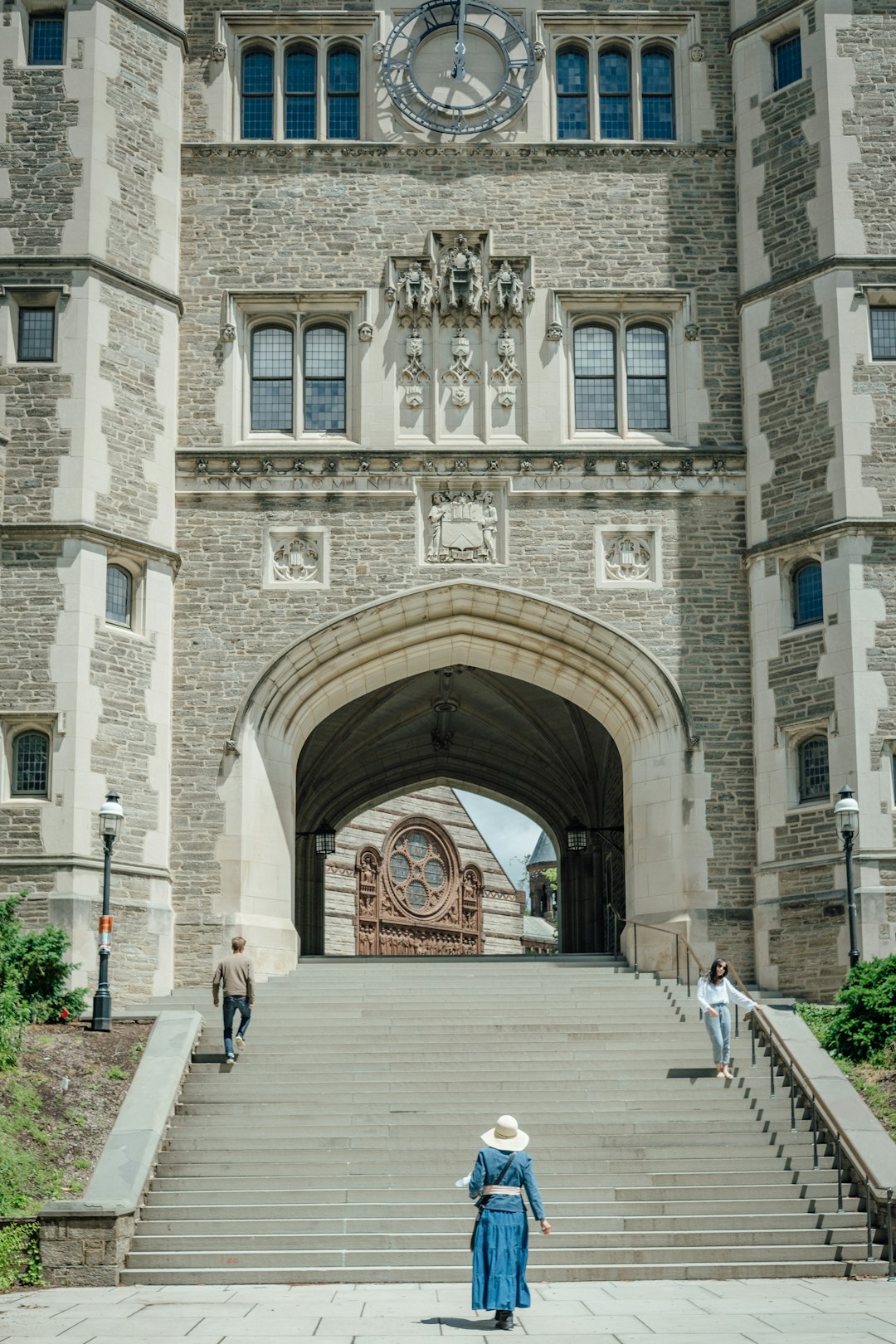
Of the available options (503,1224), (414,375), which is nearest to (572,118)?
(414,375)

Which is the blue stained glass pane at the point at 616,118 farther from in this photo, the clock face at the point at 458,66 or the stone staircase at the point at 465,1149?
the stone staircase at the point at 465,1149

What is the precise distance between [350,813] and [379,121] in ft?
50.9

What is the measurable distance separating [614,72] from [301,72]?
170 inches

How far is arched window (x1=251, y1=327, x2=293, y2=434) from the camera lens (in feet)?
78.6

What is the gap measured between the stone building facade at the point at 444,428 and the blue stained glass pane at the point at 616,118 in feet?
0.39

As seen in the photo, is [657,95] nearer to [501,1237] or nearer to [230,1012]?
[230,1012]

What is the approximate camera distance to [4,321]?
22.5 meters

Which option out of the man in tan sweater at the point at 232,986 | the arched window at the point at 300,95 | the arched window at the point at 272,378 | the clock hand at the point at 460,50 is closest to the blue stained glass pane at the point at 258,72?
the arched window at the point at 300,95

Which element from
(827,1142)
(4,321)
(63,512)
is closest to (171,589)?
(63,512)

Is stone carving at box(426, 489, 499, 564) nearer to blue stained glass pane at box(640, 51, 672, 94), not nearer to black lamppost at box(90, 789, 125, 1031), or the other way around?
black lamppost at box(90, 789, 125, 1031)

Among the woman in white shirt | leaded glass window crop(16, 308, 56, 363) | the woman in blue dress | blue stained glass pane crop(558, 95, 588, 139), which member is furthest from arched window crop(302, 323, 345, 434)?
the woman in blue dress

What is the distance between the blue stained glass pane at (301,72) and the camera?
82.2 feet

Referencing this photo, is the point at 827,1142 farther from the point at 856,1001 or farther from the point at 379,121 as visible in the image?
the point at 379,121

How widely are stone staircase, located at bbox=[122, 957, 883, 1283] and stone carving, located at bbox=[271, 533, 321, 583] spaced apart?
19.3 feet
